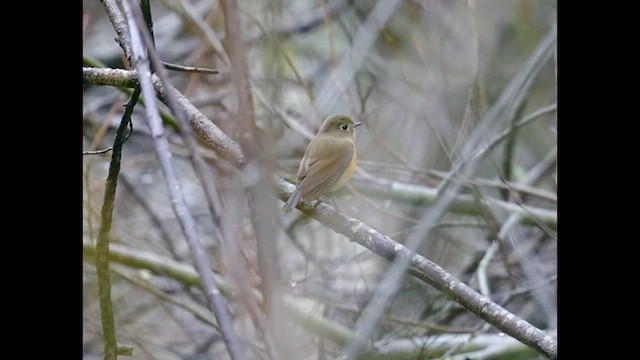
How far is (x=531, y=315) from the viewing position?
1615mm

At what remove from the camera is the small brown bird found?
1.31 meters

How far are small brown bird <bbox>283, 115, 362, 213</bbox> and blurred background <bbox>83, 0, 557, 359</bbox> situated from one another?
0.12 feet

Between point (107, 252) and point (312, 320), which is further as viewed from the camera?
point (312, 320)

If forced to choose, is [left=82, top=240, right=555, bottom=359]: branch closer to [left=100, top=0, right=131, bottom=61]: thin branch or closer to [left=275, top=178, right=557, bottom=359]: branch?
[left=275, top=178, right=557, bottom=359]: branch

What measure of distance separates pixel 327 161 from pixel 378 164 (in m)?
0.33

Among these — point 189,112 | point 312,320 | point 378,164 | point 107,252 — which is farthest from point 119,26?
point 378,164

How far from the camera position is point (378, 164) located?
5.49ft

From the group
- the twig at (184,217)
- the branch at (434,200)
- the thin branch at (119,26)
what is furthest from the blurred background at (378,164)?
the twig at (184,217)

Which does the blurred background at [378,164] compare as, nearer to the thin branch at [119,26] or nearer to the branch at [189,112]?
the branch at [189,112]

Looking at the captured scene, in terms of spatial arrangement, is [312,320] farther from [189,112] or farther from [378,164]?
[378,164]

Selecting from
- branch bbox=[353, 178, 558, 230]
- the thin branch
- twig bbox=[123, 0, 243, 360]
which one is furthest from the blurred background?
twig bbox=[123, 0, 243, 360]

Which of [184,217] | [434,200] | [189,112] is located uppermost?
[434,200]
